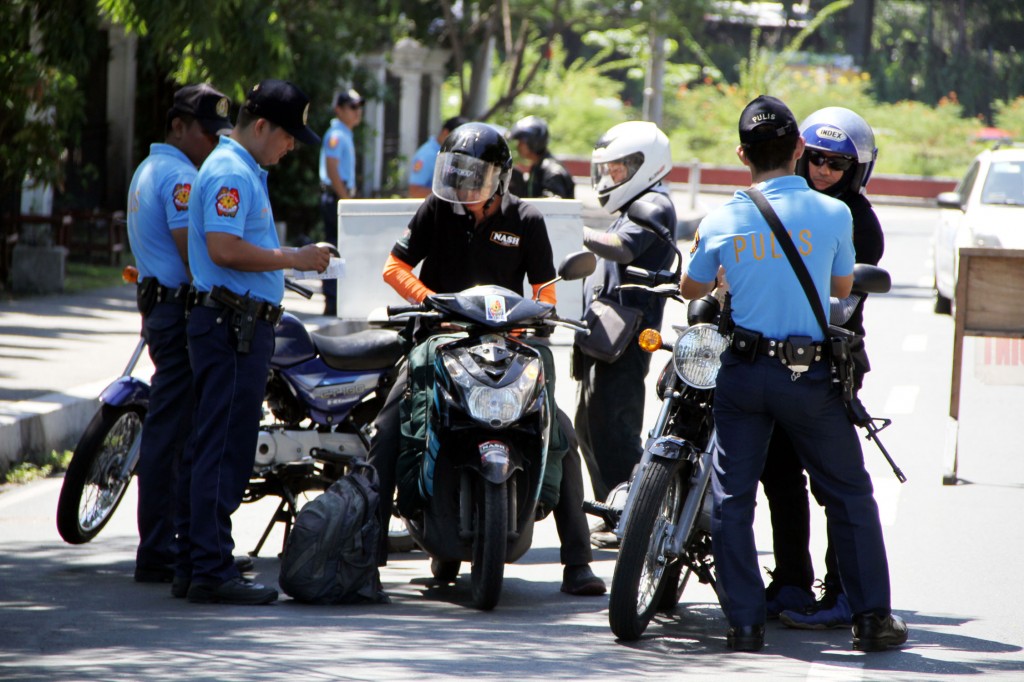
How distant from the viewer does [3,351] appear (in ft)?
36.0

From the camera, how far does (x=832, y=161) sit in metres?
5.54

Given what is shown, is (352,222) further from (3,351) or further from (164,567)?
(3,351)

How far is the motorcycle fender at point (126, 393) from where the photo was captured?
249 inches

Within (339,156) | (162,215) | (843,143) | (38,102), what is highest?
(38,102)

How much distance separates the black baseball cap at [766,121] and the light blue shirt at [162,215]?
7.40ft

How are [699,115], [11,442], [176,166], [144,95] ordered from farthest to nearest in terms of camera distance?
[699,115] < [144,95] < [11,442] < [176,166]

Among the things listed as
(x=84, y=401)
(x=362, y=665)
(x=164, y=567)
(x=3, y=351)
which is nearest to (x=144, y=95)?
(x=3, y=351)

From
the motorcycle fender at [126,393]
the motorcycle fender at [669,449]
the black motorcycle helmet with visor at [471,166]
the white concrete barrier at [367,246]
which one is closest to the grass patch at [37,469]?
the motorcycle fender at [126,393]

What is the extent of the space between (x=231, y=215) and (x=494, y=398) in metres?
1.17

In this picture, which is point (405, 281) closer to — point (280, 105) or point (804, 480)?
point (280, 105)

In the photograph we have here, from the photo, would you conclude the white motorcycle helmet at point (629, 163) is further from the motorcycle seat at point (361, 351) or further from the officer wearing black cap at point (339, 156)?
the officer wearing black cap at point (339, 156)

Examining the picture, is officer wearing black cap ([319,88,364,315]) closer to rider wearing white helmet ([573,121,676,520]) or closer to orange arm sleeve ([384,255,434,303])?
rider wearing white helmet ([573,121,676,520])

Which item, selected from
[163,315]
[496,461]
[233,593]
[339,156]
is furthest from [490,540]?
[339,156]

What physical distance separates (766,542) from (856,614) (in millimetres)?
1813
